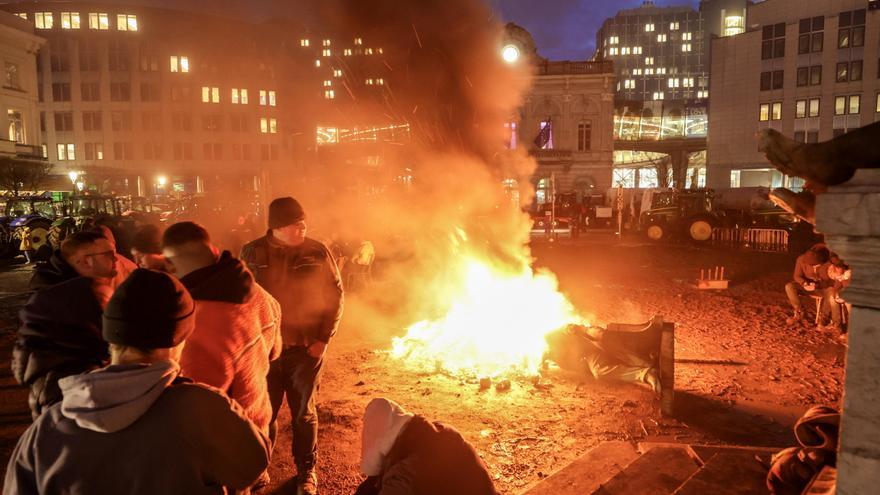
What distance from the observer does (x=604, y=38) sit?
111 metres

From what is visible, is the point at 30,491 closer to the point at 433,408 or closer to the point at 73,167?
the point at 433,408

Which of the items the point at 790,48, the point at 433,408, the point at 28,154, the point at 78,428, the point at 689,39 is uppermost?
the point at 689,39

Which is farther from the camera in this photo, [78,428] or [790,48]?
[790,48]

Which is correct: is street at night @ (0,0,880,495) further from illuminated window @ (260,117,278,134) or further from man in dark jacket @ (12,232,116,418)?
illuminated window @ (260,117,278,134)

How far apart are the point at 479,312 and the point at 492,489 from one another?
6.11 metres

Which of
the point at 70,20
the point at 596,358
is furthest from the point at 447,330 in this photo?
the point at 70,20

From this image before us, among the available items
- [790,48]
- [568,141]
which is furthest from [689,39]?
[568,141]

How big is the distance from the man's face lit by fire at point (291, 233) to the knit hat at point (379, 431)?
211 cm

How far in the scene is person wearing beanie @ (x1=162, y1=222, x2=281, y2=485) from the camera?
2.44 metres

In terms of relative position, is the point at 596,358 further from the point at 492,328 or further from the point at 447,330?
the point at 447,330

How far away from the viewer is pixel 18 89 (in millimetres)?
37000

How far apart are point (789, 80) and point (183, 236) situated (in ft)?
166

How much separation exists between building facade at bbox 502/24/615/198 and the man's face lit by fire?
34.5 m

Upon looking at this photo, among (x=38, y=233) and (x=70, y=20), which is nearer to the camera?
(x=38, y=233)
